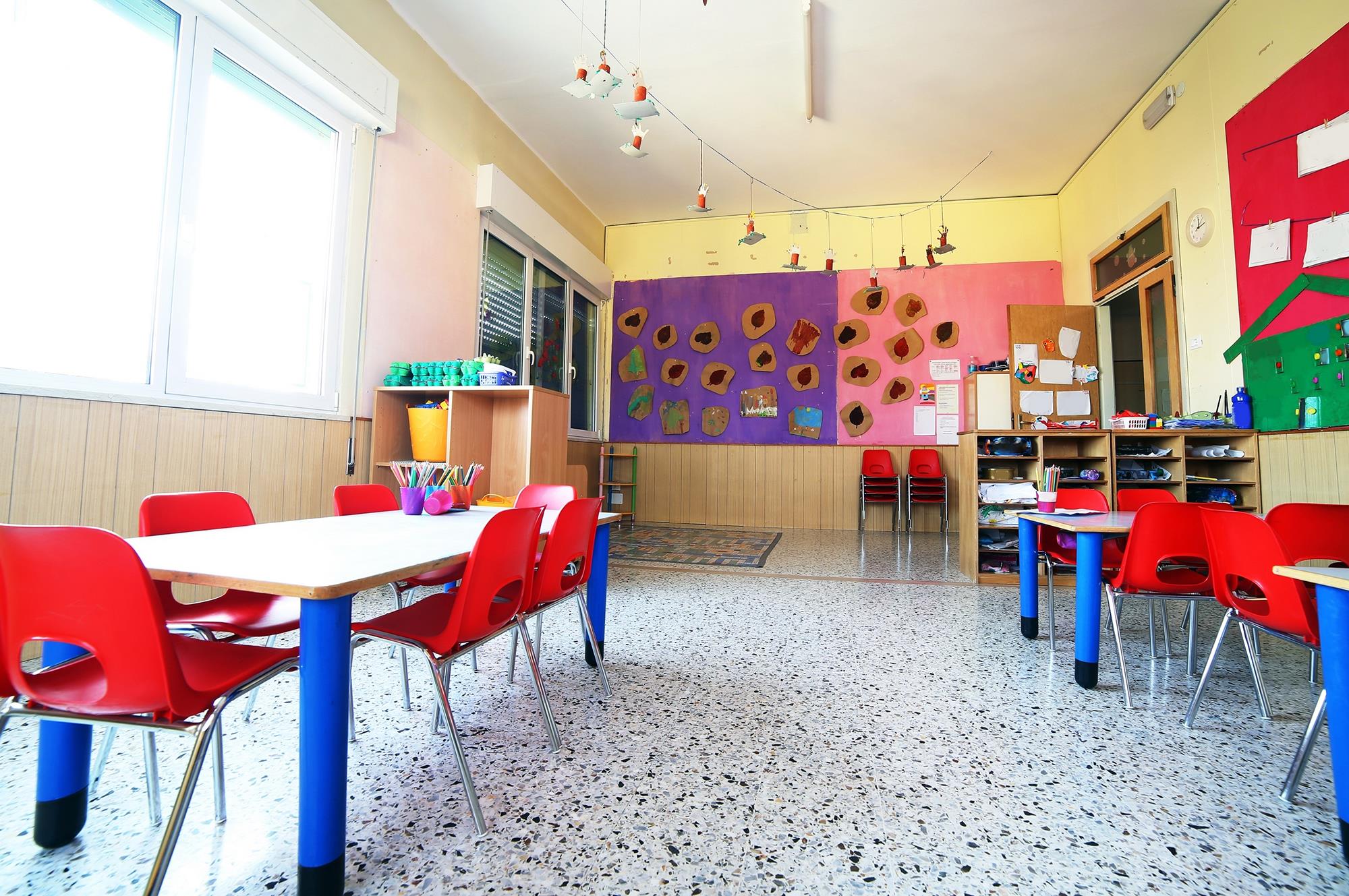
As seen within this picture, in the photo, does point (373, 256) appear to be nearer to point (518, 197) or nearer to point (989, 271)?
point (518, 197)

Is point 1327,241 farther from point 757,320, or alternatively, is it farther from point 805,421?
point 757,320

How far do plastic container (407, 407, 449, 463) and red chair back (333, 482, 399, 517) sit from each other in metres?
1.20

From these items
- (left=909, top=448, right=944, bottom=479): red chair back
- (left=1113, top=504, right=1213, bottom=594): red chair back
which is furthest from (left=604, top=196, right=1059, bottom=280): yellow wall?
(left=1113, top=504, right=1213, bottom=594): red chair back

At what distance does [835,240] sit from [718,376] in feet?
7.19

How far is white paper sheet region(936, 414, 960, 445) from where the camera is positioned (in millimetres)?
6852

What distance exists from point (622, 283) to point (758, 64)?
353cm

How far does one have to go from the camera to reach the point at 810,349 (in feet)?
23.7

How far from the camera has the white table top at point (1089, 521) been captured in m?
2.17

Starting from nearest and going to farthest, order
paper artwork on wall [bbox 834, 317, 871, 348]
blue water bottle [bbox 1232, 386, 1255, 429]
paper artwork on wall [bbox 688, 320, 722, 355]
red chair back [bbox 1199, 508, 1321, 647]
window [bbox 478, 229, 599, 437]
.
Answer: red chair back [bbox 1199, 508, 1321, 647] → blue water bottle [bbox 1232, 386, 1255, 429] → window [bbox 478, 229, 599, 437] → paper artwork on wall [bbox 834, 317, 871, 348] → paper artwork on wall [bbox 688, 320, 722, 355]

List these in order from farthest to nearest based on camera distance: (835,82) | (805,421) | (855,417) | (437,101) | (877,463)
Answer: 1. (805,421)
2. (855,417)
3. (877,463)
4. (835,82)
5. (437,101)

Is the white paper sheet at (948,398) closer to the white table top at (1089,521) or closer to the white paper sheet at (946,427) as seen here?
the white paper sheet at (946,427)

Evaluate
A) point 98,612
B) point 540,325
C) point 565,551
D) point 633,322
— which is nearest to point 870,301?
point 633,322

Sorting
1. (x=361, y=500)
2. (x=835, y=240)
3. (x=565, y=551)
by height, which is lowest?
(x=565, y=551)

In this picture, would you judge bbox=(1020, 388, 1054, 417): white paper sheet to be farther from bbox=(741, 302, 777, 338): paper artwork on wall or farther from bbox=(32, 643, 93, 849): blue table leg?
bbox=(32, 643, 93, 849): blue table leg
